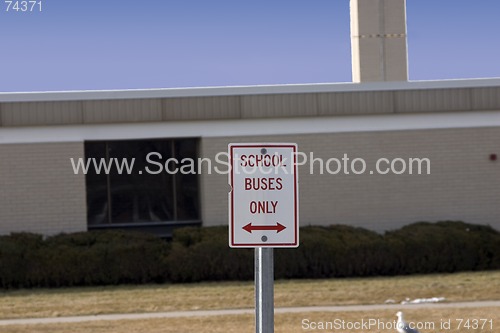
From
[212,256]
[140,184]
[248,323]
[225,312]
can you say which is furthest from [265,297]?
[140,184]

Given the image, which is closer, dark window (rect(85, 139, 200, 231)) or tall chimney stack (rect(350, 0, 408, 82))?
dark window (rect(85, 139, 200, 231))

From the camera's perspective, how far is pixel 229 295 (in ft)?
53.7

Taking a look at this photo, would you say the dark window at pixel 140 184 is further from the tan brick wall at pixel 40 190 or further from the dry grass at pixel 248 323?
the dry grass at pixel 248 323

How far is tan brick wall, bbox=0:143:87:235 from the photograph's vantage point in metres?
19.7

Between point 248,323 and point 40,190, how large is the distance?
748cm

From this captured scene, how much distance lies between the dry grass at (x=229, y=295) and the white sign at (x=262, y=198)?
9.80 meters

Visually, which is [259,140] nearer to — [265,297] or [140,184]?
[140,184]

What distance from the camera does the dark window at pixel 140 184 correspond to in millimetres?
20609

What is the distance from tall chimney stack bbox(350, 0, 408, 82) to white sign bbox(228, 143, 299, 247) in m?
17.4

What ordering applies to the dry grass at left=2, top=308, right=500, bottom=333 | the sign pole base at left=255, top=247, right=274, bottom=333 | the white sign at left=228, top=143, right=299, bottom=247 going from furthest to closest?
the dry grass at left=2, top=308, right=500, bottom=333 < the white sign at left=228, top=143, right=299, bottom=247 < the sign pole base at left=255, top=247, right=274, bottom=333

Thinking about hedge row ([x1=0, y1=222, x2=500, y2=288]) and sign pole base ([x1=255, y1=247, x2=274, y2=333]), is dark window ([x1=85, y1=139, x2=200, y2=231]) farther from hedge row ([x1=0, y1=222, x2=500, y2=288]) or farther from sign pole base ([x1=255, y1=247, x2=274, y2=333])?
sign pole base ([x1=255, y1=247, x2=274, y2=333])

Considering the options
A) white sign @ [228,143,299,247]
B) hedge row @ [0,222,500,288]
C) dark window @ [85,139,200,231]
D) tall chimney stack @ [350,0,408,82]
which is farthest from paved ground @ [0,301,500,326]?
white sign @ [228,143,299,247]

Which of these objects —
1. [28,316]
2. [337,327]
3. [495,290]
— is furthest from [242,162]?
[495,290]

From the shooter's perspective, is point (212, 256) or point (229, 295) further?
point (212, 256)
